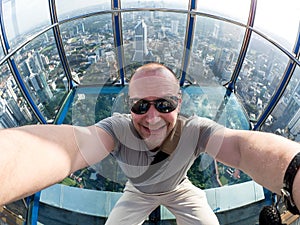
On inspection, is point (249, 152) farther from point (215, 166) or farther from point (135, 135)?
point (215, 166)

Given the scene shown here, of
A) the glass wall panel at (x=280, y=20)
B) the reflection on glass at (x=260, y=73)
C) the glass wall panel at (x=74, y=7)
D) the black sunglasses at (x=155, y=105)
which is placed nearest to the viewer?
the black sunglasses at (x=155, y=105)

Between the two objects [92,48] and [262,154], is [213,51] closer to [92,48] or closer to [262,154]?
[92,48]

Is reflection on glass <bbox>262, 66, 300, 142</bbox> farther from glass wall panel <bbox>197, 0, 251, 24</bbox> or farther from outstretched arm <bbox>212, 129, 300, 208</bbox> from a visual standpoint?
outstretched arm <bbox>212, 129, 300, 208</bbox>

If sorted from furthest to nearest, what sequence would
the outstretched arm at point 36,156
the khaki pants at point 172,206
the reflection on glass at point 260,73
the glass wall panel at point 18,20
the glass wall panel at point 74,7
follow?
the glass wall panel at point 74,7
the reflection on glass at point 260,73
the glass wall panel at point 18,20
the khaki pants at point 172,206
the outstretched arm at point 36,156

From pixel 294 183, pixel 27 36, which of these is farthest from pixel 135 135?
pixel 27 36

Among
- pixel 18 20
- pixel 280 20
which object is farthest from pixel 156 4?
pixel 18 20

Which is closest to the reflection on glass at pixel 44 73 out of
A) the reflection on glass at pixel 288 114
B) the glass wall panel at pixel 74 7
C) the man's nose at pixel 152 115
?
the glass wall panel at pixel 74 7

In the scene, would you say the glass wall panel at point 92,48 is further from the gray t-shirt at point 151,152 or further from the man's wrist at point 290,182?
the man's wrist at point 290,182
